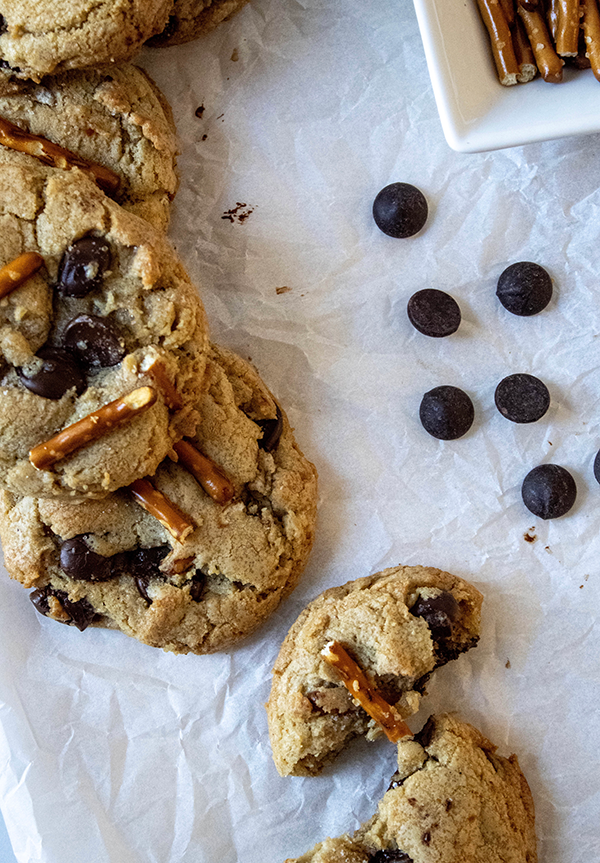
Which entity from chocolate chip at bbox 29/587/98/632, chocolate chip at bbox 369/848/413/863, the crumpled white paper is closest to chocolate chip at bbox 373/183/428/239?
the crumpled white paper

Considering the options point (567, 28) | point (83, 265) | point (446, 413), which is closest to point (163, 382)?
point (83, 265)

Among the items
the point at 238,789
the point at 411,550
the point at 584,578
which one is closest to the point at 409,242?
the point at 411,550

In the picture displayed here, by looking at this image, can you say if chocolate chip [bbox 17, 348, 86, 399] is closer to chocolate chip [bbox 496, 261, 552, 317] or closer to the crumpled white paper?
the crumpled white paper

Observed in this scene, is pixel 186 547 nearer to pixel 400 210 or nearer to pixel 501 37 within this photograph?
pixel 400 210

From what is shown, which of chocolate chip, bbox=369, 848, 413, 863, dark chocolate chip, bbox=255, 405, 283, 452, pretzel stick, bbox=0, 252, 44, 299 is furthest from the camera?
dark chocolate chip, bbox=255, 405, 283, 452

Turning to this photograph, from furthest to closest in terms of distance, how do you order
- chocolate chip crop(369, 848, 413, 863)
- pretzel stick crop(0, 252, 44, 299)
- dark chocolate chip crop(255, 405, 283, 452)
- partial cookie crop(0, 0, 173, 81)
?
dark chocolate chip crop(255, 405, 283, 452) → chocolate chip crop(369, 848, 413, 863) → partial cookie crop(0, 0, 173, 81) → pretzel stick crop(0, 252, 44, 299)

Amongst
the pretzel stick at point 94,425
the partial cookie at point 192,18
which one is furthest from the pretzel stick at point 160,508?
the partial cookie at point 192,18

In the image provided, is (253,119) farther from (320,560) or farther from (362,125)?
(320,560)
